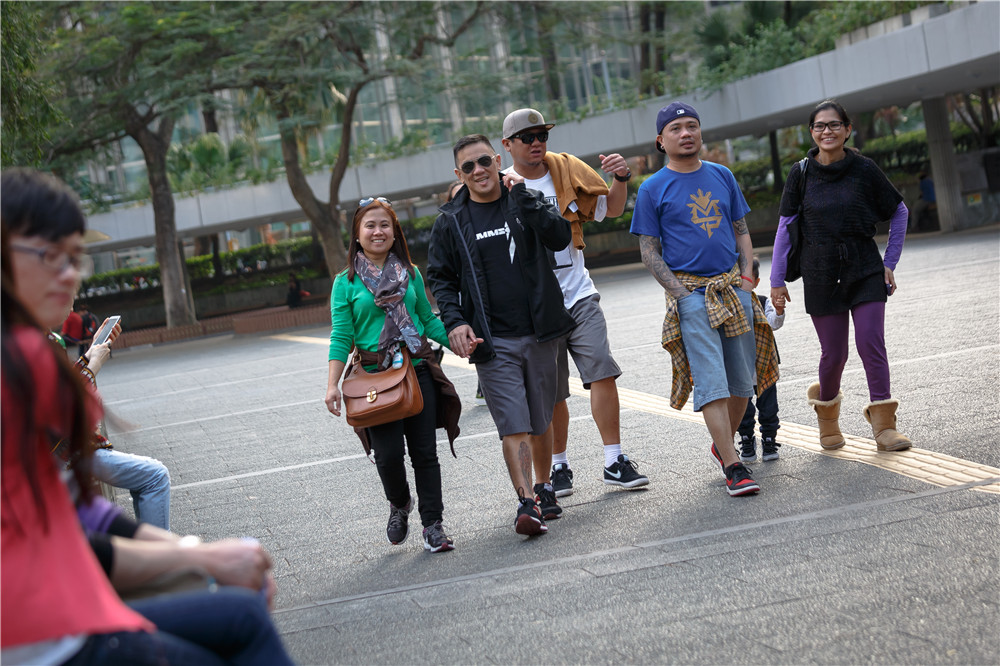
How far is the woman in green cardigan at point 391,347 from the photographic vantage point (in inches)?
209

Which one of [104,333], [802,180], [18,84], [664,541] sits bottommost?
[664,541]

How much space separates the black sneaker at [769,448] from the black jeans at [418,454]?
2.05 m

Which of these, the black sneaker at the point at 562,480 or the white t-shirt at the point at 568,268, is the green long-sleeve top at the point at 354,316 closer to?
the white t-shirt at the point at 568,268

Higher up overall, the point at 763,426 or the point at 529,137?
the point at 529,137

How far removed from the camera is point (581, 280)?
5988 mm

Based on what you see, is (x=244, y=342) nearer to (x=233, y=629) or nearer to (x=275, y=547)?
(x=275, y=547)

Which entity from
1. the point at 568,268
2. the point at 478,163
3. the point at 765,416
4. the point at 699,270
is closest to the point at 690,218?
the point at 699,270

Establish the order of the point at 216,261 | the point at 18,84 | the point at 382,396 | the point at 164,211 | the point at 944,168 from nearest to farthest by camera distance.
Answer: the point at 382,396 < the point at 18,84 < the point at 944,168 < the point at 164,211 < the point at 216,261

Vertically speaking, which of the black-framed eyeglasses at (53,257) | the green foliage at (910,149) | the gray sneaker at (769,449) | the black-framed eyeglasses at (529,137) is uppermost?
the green foliage at (910,149)

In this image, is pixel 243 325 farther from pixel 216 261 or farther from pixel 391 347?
pixel 391 347

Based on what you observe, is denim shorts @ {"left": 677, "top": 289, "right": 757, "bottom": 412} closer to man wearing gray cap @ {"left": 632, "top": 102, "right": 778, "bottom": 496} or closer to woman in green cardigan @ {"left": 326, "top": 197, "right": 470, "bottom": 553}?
man wearing gray cap @ {"left": 632, "top": 102, "right": 778, "bottom": 496}

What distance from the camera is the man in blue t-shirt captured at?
5648mm

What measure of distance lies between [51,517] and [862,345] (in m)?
5.06

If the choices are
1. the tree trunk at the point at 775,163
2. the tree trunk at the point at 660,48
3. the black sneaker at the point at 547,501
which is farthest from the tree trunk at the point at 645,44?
the black sneaker at the point at 547,501
